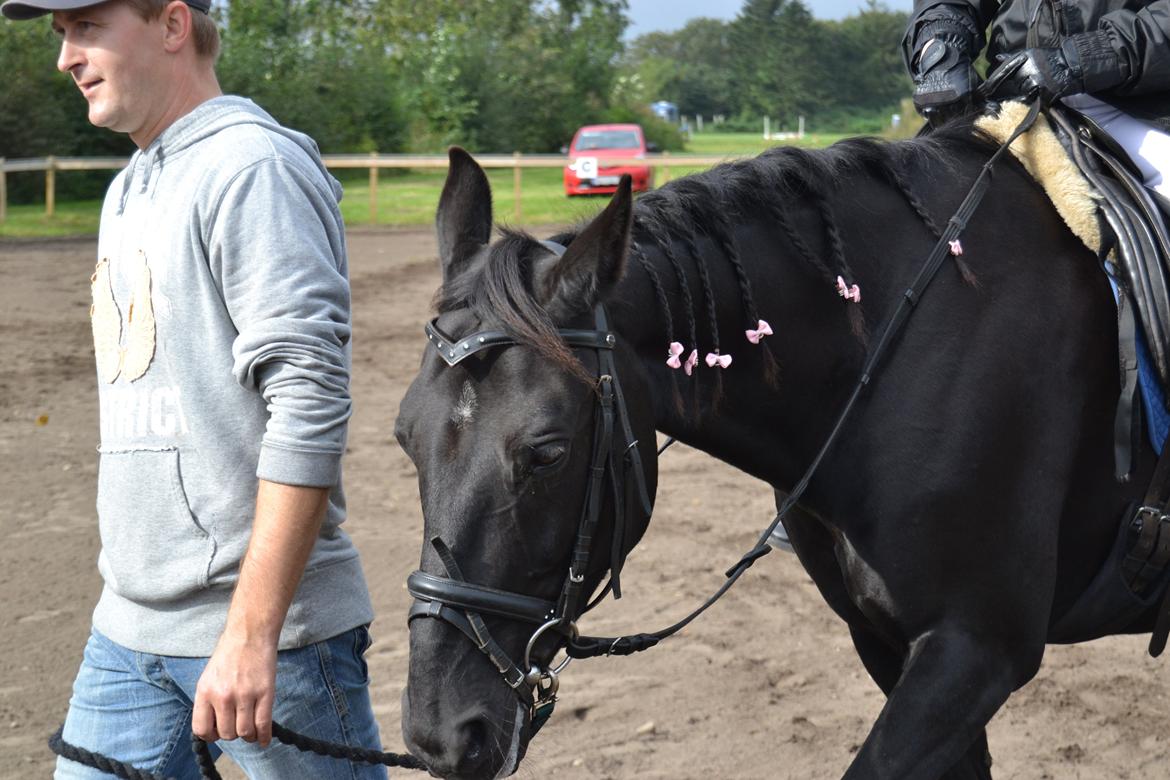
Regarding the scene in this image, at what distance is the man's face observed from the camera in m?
2.25

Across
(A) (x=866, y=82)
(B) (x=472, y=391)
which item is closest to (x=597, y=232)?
(B) (x=472, y=391)

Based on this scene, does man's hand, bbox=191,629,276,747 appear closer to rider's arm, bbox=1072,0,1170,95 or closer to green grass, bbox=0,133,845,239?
rider's arm, bbox=1072,0,1170,95

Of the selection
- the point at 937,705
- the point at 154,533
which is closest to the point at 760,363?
the point at 937,705

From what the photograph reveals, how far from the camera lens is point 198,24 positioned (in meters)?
2.38

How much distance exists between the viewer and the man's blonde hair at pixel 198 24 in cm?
226

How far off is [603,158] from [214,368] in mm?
22432

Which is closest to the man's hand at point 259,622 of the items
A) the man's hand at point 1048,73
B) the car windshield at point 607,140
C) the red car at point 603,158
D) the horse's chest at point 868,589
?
the horse's chest at point 868,589

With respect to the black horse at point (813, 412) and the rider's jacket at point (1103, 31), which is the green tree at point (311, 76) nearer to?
the rider's jacket at point (1103, 31)

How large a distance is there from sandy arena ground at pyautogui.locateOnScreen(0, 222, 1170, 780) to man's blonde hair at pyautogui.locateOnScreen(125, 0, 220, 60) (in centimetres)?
160

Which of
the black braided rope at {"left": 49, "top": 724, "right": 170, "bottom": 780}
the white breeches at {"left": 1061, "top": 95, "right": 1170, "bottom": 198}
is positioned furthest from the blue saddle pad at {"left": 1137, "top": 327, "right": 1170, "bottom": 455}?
the black braided rope at {"left": 49, "top": 724, "right": 170, "bottom": 780}

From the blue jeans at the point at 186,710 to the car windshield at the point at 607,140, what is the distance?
24548mm

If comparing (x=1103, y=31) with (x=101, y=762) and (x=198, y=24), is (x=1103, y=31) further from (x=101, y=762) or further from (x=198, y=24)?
(x=101, y=762)

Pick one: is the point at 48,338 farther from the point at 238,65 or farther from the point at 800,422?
the point at 238,65

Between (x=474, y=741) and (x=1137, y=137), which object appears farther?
(x=1137, y=137)
